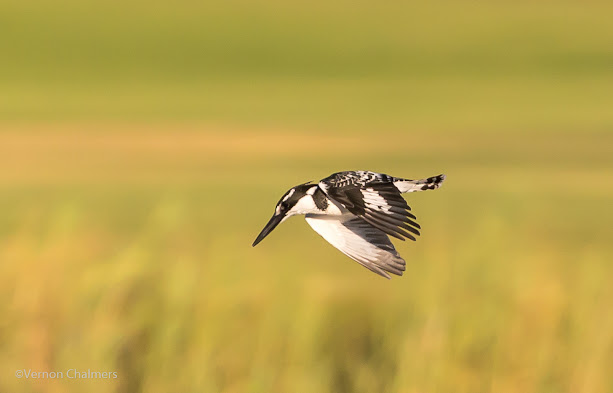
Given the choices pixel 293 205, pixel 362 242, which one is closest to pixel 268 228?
pixel 293 205

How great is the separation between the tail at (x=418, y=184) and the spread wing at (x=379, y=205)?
0.77 feet

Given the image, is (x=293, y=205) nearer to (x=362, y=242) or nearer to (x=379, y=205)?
(x=362, y=242)

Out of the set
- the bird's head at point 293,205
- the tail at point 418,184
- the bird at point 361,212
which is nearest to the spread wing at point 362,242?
the bird at point 361,212

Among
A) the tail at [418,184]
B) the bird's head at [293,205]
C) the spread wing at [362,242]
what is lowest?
the spread wing at [362,242]

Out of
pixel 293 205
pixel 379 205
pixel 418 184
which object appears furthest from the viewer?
pixel 293 205

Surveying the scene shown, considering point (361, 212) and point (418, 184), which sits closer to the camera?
point (361, 212)

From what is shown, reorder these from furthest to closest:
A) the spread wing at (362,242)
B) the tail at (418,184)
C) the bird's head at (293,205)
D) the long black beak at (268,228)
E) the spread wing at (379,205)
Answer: the long black beak at (268,228) < the bird's head at (293,205) < the tail at (418,184) < the spread wing at (362,242) < the spread wing at (379,205)

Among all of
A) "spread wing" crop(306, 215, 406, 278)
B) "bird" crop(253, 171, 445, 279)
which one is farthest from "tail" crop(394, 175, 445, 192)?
Result: "spread wing" crop(306, 215, 406, 278)

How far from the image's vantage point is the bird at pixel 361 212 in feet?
18.3

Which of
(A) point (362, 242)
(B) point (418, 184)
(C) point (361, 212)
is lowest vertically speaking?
(A) point (362, 242)

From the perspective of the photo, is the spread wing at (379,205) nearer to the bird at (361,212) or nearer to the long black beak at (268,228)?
the bird at (361,212)

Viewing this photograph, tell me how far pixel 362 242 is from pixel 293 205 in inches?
23.1

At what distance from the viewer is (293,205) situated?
21.3ft

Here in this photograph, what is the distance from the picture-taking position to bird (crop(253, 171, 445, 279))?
18.3ft
